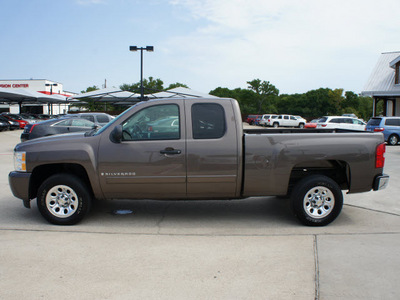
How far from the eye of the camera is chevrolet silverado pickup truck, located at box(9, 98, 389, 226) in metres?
5.34

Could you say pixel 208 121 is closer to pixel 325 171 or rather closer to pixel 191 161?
pixel 191 161

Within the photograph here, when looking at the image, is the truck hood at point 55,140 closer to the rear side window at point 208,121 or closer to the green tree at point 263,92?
the rear side window at point 208,121

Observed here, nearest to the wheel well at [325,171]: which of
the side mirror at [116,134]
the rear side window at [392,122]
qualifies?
the side mirror at [116,134]

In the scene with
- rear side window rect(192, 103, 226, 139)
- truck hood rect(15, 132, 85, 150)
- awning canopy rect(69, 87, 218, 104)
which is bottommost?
truck hood rect(15, 132, 85, 150)

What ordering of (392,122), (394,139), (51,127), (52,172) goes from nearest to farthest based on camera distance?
(52,172) → (51,127) → (394,139) → (392,122)

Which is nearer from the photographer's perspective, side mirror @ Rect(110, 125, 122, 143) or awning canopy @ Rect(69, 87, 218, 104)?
side mirror @ Rect(110, 125, 122, 143)

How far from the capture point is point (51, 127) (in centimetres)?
1475

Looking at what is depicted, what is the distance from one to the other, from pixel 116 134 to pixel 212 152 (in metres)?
1.30

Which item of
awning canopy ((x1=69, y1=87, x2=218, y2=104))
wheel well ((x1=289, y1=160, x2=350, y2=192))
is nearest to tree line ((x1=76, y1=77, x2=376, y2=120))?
awning canopy ((x1=69, y1=87, x2=218, y2=104))

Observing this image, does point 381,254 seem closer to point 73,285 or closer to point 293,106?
point 73,285

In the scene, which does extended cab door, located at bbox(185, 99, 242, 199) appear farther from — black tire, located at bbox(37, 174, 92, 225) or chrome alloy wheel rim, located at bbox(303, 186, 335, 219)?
black tire, located at bbox(37, 174, 92, 225)

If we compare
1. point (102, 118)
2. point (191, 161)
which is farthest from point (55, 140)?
point (102, 118)

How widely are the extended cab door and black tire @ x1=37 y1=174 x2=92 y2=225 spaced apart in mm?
1489

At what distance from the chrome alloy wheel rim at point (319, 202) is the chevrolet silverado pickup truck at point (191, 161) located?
0.04 ft
